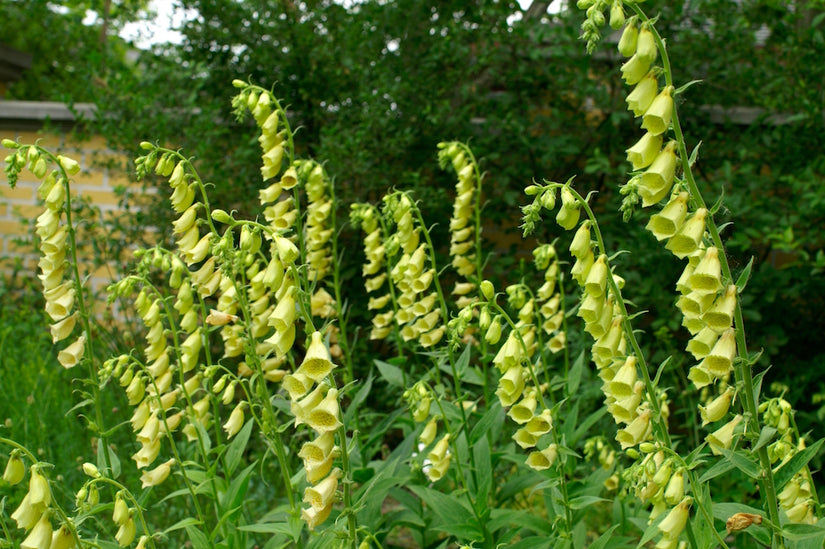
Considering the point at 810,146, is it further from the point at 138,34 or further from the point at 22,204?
the point at 22,204

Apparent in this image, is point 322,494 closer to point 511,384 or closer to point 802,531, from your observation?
point 511,384

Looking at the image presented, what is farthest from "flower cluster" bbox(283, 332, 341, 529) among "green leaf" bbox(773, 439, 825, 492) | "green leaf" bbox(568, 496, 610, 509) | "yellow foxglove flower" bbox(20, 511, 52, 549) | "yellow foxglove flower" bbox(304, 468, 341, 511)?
"green leaf" bbox(773, 439, 825, 492)

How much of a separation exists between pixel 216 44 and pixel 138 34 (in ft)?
2.21

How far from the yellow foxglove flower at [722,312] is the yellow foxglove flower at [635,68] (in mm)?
474

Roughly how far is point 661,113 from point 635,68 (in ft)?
0.41

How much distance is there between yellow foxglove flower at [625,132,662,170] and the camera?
157 centimetres

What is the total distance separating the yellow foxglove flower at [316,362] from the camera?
164 cm

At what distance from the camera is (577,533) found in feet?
7.49

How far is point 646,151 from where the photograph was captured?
157 cm

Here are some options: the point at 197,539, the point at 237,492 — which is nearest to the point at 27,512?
the point at 197,539

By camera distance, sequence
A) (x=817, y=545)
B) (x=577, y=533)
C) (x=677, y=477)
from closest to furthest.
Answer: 1. (x=677, y=477)
2. (x=817, y=545)
3. (x=577, y=533)

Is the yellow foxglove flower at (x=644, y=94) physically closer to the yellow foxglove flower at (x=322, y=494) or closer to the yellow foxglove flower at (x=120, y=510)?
the yellow foxglove flower at (x=322, y=494)

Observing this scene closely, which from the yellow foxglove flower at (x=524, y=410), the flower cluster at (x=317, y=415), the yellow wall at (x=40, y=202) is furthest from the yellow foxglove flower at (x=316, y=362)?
the yellow wall at (x=40, y=202)

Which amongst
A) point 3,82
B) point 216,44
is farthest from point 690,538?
point 3,82
